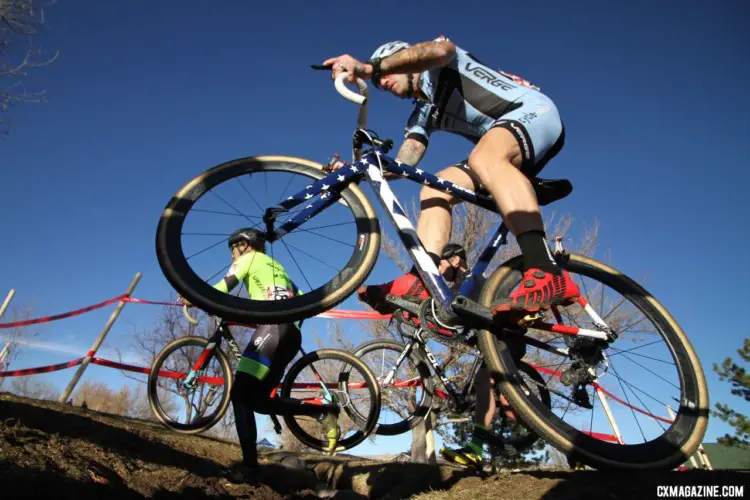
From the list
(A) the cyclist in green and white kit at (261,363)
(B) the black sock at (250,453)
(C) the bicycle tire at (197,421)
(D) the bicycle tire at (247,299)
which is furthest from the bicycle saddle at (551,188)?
(C) the bicycle tire at (197,421)

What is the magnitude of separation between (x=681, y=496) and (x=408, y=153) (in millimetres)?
2674

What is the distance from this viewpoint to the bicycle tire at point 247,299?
7.70 feet

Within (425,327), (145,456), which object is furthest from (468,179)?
(145,456)

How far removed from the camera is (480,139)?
283cm

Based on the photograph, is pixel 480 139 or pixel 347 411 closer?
pixel 480 139

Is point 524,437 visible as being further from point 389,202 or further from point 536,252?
point 389,202

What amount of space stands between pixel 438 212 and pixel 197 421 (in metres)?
4.51

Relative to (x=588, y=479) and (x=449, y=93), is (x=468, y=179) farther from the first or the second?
(x=588, y=479)

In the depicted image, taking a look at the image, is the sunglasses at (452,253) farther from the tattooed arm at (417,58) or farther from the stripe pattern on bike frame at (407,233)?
the tattooed arm at (417,58)

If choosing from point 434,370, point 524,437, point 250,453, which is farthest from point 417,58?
point 434,370

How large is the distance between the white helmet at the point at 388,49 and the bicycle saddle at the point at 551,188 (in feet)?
4.10

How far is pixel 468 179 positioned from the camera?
3279 mm

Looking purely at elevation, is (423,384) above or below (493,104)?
below

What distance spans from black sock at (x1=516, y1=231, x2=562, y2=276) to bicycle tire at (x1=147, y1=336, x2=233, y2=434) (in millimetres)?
4222
